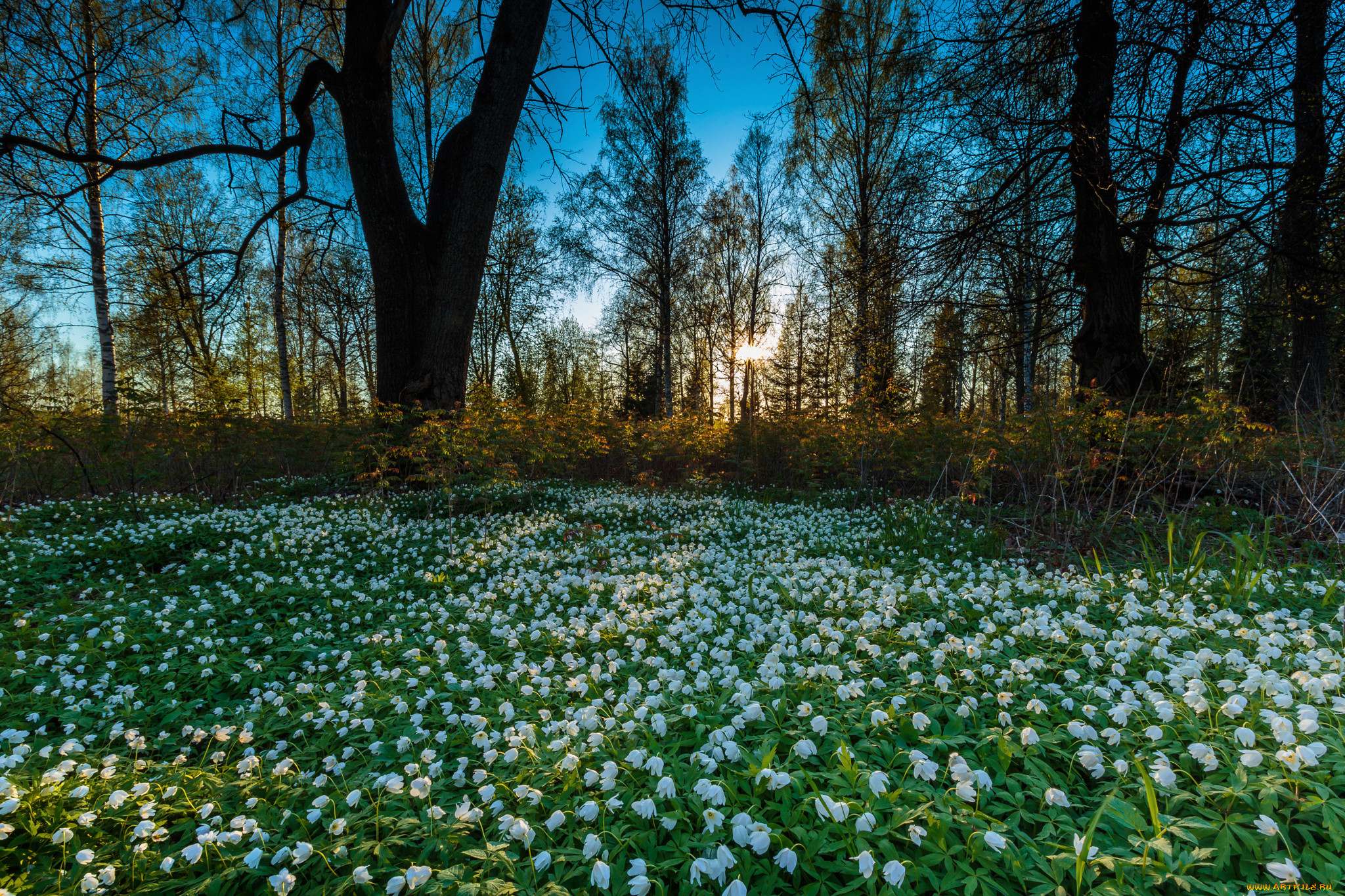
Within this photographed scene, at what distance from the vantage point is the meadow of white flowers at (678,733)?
58.1 inches

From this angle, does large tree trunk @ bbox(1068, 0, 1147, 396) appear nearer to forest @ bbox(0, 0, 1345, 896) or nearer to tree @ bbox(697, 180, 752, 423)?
A: forest @ bbox(0, 0, 1345, 896)

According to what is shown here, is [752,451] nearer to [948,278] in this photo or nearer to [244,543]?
[948,278]

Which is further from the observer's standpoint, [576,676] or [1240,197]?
[1240,197]

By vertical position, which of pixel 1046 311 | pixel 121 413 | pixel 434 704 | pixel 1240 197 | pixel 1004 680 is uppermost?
pixel 1240 197

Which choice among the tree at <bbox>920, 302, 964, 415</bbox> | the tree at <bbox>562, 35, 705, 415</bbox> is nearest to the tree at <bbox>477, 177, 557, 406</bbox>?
the tree at <bbox>562, 35, 705, 415</bbox>

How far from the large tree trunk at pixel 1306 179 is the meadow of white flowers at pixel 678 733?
4185 mm

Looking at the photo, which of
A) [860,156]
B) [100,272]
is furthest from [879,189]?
[100,272]

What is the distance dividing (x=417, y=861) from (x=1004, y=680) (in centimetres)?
247

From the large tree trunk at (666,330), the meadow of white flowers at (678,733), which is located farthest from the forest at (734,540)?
the large tree trunk at (666,330)

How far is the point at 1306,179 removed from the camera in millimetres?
4941

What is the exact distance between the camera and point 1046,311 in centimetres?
789

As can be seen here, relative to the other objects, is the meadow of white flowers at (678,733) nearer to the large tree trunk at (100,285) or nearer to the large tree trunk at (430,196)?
the large tree trunk at (430,196)

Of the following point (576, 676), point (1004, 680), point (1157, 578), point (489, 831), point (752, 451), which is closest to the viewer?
point (489, 831)

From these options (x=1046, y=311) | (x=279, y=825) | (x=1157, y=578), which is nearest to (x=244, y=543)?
(x=279, y=825)
